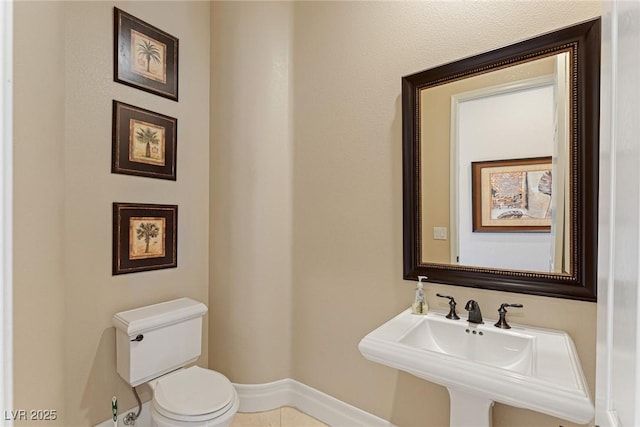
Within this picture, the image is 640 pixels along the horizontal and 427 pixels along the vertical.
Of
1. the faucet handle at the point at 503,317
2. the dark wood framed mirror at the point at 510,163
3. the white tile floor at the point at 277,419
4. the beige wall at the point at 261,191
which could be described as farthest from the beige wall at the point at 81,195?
the faucet handle at the point at 503,317

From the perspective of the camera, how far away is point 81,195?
1.64 metres

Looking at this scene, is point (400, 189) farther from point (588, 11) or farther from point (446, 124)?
point (588, 11)

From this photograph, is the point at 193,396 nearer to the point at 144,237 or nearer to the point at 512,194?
the point at 144,237

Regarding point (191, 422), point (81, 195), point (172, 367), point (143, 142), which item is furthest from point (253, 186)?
point (191, 422)

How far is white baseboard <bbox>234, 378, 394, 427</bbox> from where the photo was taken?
196 cm

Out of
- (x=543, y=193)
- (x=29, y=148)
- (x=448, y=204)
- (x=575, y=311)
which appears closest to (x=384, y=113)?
(x=448, y=204)

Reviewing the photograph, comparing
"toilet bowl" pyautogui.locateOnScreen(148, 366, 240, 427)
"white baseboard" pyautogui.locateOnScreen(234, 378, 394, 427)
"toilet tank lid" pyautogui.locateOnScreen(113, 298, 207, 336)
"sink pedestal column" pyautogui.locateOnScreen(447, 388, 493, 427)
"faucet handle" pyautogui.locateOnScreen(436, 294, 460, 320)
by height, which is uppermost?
"faucet handle" pyautogui.locateOnScreen(436, 294, 460, 320)

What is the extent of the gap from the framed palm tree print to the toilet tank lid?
127 cm

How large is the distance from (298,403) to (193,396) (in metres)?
0.85

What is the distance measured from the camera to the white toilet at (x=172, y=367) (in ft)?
4.83

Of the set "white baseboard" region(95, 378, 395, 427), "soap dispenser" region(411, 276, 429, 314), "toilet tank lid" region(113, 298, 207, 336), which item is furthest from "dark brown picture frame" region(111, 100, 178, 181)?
"soap dispenser" region(411, 276, 429, 314)

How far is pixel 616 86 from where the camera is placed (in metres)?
0.51

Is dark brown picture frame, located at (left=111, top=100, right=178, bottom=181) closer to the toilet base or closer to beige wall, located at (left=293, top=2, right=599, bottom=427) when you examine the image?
beige wall, located at (left=293, top=2, right=599, bottom=427)

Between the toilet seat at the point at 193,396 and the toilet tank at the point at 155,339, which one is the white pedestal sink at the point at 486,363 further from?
the toilet tank at the point at 155,339
